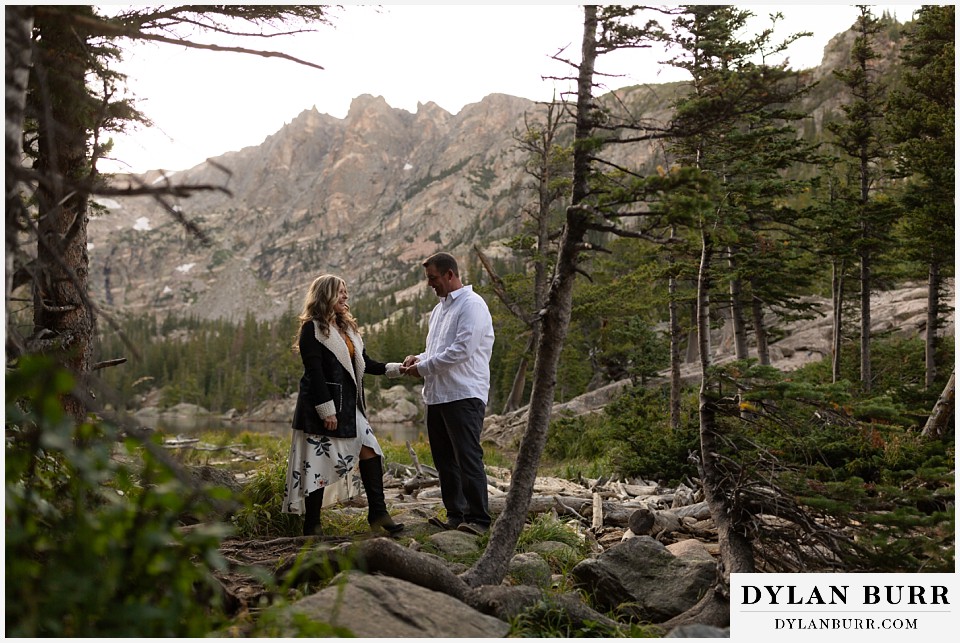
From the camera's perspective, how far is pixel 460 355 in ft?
18.3

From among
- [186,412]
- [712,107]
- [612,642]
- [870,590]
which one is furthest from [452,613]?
[186,412]

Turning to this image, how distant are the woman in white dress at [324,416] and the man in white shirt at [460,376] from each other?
22.1 inches

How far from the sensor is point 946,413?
8.48 m

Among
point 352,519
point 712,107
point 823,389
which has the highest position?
point 712,107

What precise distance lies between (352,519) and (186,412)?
89451 millimetres

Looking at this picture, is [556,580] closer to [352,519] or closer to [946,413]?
[352,519]

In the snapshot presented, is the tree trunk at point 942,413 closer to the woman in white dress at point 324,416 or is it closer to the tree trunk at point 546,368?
the tree trunk at point 546,368

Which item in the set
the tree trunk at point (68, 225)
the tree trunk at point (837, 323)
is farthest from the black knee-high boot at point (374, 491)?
the tree trunk at point (837, 323)

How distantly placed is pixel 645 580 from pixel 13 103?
4306 mm

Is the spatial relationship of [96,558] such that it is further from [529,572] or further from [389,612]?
[529,572]

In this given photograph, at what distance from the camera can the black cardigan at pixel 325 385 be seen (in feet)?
17.1

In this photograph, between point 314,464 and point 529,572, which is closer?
point 529,572

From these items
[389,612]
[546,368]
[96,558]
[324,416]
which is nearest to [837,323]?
[324,416]

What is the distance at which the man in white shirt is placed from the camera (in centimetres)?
563
